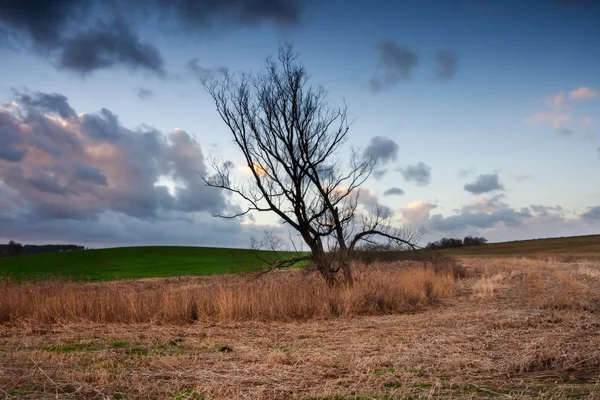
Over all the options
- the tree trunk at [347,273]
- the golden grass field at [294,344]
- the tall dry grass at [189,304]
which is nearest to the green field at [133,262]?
the tree trunk at [347,273]

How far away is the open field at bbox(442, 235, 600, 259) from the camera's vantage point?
70.4 m

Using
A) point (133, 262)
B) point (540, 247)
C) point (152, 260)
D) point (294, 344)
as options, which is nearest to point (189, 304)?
point (294, 344)

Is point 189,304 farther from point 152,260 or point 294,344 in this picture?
point 152,260

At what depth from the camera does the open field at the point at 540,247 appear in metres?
70.4

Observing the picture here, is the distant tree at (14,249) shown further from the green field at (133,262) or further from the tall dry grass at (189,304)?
the tall dry grass at (189,304)

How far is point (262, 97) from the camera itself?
19.0 metres

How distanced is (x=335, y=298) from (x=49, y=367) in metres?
9.04

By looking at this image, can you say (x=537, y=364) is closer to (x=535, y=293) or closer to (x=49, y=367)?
(x=49, y=367)

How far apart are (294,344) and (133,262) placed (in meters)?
49.6

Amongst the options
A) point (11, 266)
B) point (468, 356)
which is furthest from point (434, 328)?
point (11, 266)

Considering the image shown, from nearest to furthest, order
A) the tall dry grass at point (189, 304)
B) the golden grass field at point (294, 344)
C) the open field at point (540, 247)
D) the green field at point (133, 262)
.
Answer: the golden grass field at point (294, 344) → the tall dry grass at point (189, 304) → the green field at point (133, 262) → the open field at point (540, 247)

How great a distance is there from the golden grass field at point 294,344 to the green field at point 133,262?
26.9 metres

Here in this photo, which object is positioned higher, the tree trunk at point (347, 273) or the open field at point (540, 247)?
the open field at point (540, 247)

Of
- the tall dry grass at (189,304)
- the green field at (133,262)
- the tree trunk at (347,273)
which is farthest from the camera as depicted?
the green field at (133,262)
